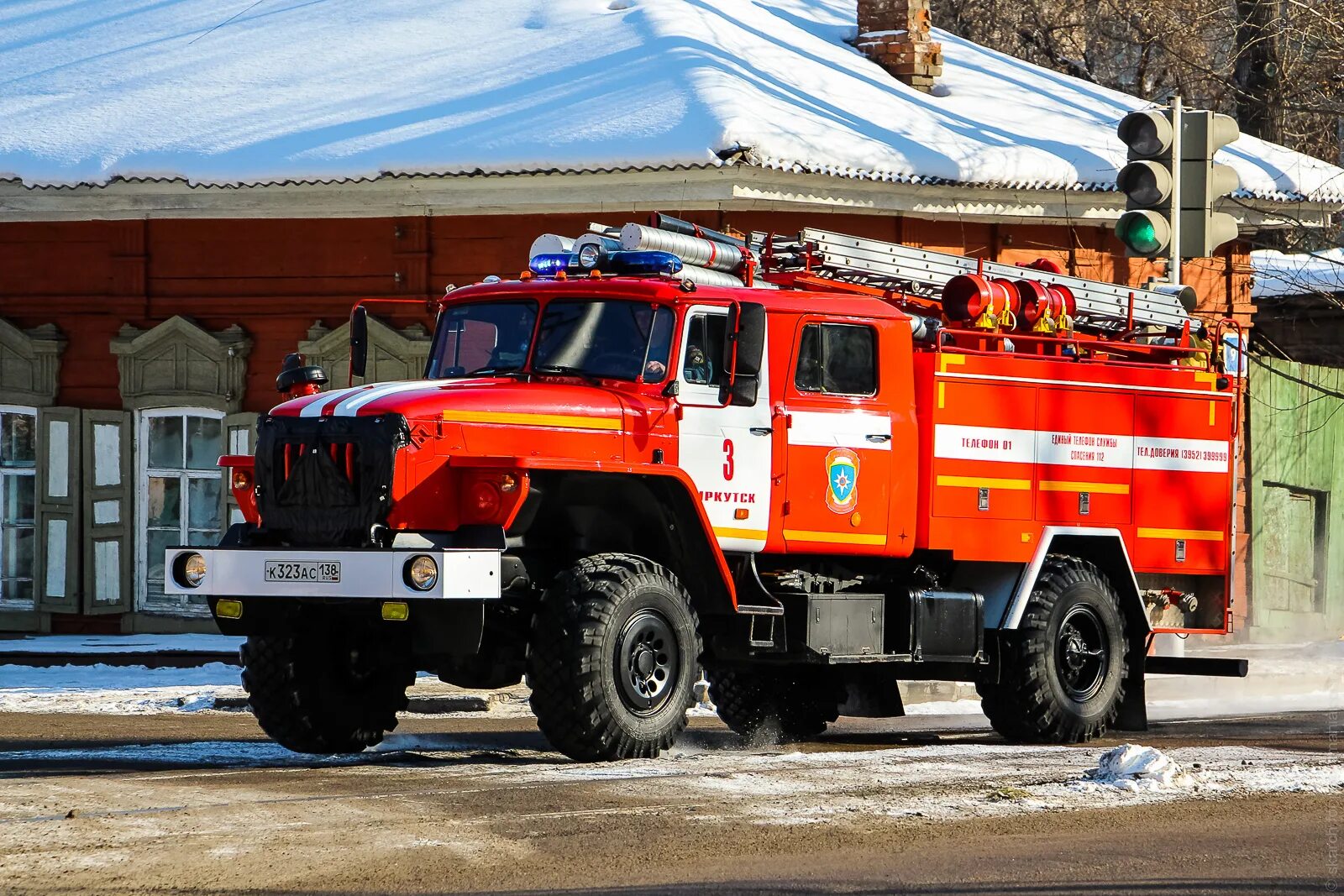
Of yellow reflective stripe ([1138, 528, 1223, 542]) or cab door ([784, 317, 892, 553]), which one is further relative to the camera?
yellow reflective stripe ([1138, 528, 1223, 542])

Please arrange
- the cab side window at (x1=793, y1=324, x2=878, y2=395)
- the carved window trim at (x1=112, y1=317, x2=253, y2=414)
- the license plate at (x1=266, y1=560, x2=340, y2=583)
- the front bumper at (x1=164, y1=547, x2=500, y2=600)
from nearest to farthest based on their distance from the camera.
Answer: the front bumper at (x1=164, y1=547, x2=500, y2=600) < the license plate at (x1=266, y1=560, x2=340, y2=583) < the cab side window at (x1=793, y1=324, x2=878, y2=395) < the carved window trim at (x1=112, y1=317, x2=253, y2=414)

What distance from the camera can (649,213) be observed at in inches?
705

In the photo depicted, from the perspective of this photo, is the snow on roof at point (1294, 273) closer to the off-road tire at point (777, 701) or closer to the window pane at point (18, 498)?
the off-road tire at point (777, 701)

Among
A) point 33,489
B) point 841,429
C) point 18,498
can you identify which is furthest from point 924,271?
point 18,498

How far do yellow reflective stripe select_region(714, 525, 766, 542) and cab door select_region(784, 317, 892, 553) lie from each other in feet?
0.65

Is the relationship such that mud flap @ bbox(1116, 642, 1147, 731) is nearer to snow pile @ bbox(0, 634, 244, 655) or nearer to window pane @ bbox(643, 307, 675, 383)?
window pane @ bbox(643, 307, 675, 383)

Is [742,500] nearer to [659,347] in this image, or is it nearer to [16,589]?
[659,347]

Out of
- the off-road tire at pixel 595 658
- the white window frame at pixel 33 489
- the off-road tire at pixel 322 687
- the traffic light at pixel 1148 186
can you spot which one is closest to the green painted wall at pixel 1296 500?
the traffic light at pixel 1148 186

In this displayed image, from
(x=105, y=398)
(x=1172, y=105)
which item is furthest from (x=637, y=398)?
(x=105, y=398)

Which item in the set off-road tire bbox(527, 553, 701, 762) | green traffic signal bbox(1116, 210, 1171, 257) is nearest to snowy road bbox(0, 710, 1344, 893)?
off-road tire bbox(527, 553, 701, 762)

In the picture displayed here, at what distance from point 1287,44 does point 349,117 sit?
13685 mm

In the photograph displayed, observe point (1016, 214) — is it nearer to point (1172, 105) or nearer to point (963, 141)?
point (963, 141)

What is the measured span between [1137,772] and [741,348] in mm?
2983

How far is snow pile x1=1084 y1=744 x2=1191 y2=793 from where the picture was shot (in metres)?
9.02
